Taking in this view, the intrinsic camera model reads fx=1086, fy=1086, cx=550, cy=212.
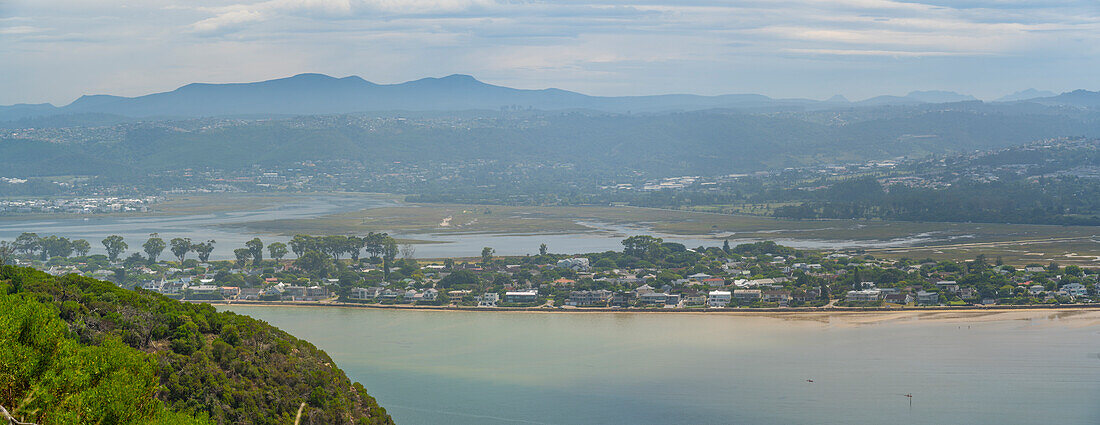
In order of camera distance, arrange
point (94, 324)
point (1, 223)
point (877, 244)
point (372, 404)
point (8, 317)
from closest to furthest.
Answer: point (8, 317)
point (94, 324)
point (372, 404)
point (877, 244)
point (1, 223)

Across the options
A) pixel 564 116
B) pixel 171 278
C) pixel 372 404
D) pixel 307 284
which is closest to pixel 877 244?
pixel 307 284

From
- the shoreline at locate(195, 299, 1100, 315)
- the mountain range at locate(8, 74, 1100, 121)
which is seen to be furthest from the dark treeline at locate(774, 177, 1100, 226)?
the mountain range at locate(8, 74, 1100, 121)

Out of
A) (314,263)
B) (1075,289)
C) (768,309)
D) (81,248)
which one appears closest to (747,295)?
(768,309)

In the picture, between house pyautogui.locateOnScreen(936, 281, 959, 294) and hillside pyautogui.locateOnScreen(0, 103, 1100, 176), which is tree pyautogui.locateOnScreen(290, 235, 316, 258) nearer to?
house pyautogui.locateOnScreen(936, 281, 959, 294)

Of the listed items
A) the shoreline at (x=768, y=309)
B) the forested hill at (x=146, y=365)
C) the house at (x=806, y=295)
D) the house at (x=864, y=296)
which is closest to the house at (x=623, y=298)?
the shoreline at (x=768, y=309)

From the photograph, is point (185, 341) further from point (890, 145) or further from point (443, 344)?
point (890, 145)

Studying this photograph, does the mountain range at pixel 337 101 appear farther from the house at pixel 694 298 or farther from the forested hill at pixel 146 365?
the forested hill at pixel 146 365
